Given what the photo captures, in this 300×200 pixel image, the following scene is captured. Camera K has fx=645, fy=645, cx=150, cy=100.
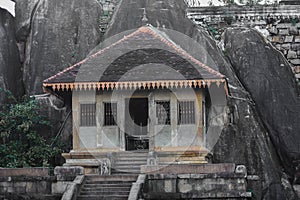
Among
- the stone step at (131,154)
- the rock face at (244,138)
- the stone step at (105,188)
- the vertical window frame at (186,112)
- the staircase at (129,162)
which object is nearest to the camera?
the stone step at (105,188)

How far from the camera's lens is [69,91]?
73.5 feet

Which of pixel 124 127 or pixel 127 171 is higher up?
pixel 124 127

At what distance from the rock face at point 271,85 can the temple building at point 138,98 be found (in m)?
6.07

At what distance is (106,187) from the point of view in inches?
727

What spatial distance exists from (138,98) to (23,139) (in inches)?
262

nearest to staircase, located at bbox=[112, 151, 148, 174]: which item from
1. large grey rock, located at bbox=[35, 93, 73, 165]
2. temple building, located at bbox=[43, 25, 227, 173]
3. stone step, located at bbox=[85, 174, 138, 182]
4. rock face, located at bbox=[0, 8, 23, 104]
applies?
temple building, located at bbox=[43, 25, 227, 173]

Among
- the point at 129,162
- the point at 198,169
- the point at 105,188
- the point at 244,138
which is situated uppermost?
the point at 244,138

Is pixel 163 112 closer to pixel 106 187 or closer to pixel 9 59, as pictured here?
pixel 106 187

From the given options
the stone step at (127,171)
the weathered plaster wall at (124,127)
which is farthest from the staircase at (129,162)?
the weathered plaster wall at (124,127)

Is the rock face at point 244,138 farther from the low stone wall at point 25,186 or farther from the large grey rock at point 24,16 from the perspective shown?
the low stone wall at point 25,186

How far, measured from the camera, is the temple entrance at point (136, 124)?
2295cm

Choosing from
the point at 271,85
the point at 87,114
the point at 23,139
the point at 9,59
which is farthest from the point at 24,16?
the point at 271,85

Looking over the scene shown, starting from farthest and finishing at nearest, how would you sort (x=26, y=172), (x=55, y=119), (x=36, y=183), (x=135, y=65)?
(x=55, y=119) → (x=135, y=65) → (x=26, y=172) → (x=36, y=183)

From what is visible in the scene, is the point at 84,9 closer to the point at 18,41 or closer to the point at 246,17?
the point at 18,41
